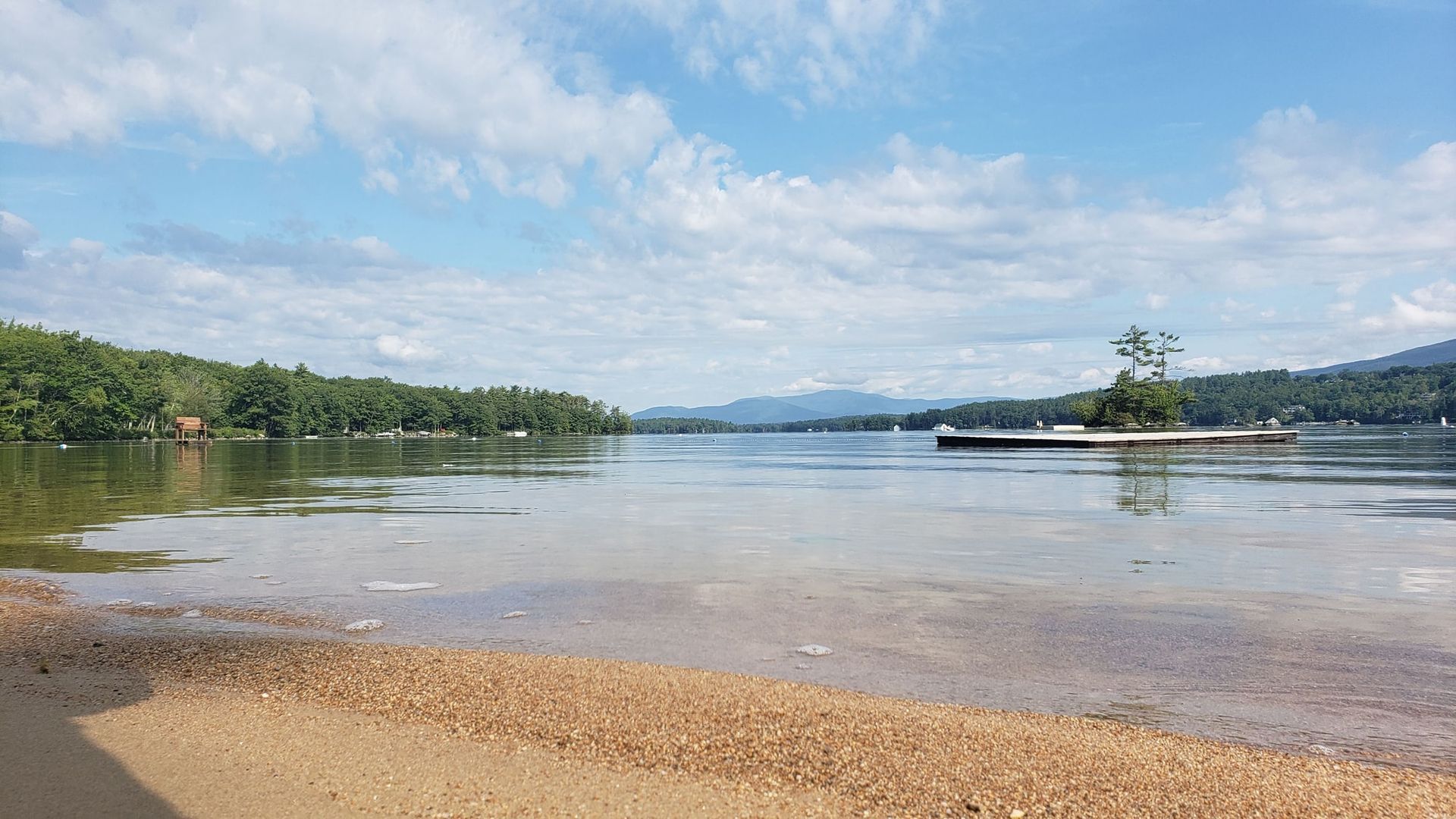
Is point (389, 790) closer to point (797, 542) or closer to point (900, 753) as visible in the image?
point (900, 753)

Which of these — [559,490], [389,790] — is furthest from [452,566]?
[559,490]

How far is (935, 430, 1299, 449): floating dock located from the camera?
80000mm

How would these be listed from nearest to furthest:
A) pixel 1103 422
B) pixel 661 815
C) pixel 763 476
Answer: pixel 661 815 < pixel 763 476 < pixel 1103 422

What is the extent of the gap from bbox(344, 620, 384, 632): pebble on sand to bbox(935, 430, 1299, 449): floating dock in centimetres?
7715

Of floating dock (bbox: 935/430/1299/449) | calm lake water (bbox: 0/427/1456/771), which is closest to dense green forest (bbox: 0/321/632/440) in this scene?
calm lake water (bbox: 0/427/1456/771)

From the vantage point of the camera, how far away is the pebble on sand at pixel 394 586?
1112 centimetres

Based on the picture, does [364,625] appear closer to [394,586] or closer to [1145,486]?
[394,586]

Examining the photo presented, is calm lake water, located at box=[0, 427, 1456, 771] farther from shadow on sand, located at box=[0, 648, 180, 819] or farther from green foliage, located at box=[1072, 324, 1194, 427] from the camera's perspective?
green foliage, located at box=[1072, 324, 1194, 427]

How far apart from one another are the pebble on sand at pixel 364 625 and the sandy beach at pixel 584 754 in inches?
75.1

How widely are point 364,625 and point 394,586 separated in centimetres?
240

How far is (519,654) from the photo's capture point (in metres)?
7.55

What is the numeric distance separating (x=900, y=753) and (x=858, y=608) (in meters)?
4.91

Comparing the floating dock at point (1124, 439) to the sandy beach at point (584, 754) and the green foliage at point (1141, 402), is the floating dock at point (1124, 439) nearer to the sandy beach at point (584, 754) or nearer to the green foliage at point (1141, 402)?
the green foliage at point (1141, 402)

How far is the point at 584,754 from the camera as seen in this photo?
512 centimetres
